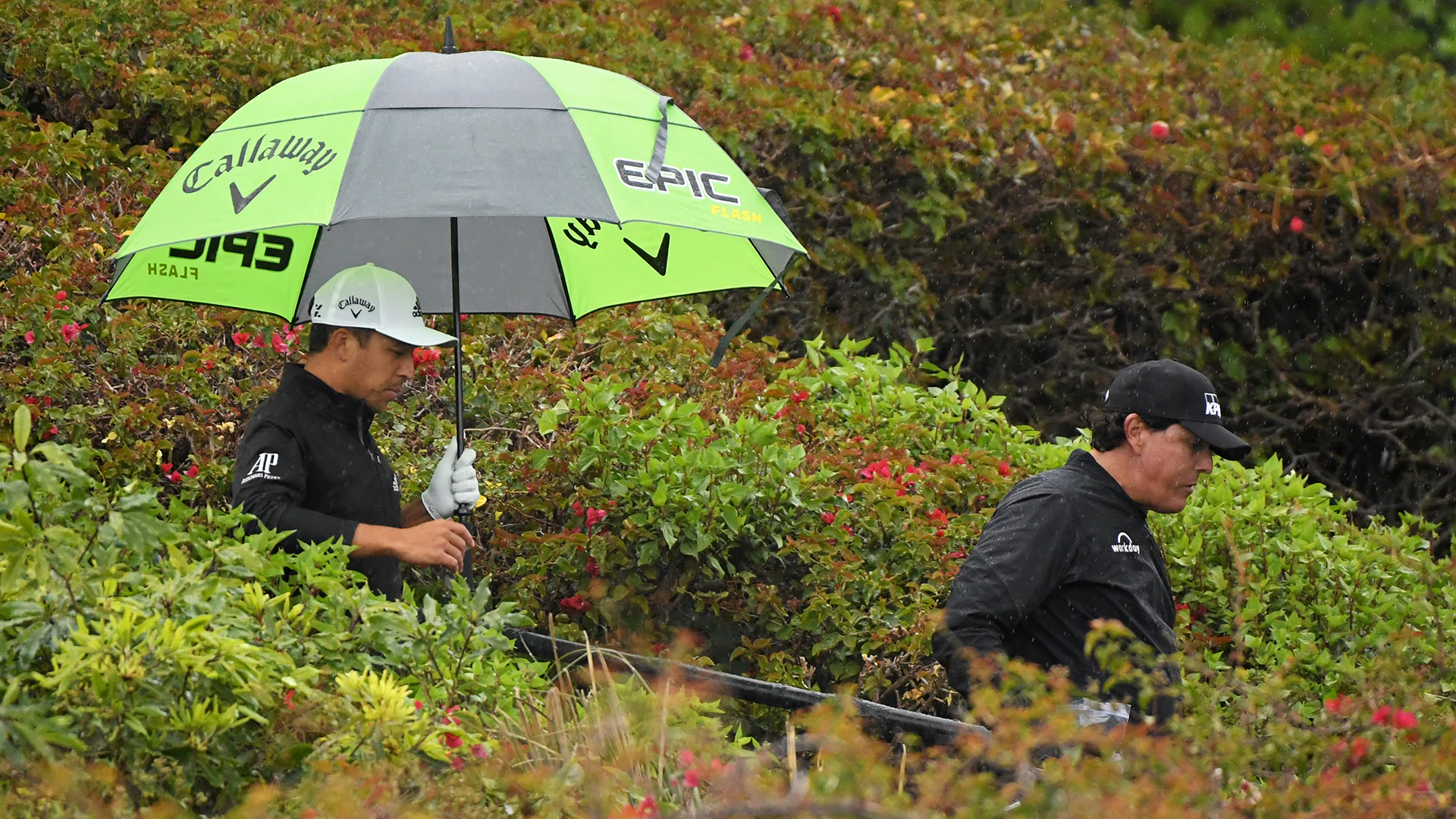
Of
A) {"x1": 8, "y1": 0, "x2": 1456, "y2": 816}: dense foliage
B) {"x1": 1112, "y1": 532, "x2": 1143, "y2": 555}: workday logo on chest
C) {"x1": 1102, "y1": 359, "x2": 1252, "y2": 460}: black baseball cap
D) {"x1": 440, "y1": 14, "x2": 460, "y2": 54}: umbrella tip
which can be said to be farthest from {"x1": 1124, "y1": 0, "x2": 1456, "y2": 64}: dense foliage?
{"x1": 1112, "y1": 532, "x2": 1143, "y2": 555}: workday logo on chest

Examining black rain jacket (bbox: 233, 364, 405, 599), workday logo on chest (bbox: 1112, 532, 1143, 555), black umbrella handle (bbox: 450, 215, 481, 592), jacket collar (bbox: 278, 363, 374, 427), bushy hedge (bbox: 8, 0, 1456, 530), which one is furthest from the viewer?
bushy hedge (bbox: 8, 0, 1456, 530)

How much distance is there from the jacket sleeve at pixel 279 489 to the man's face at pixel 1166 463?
1.99 meters

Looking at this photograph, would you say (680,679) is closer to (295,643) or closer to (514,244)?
(295,643)

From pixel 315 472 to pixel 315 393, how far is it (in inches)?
8.2

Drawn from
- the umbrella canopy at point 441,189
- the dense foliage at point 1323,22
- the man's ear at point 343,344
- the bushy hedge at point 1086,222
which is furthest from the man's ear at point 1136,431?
the dense foliage at point 1323,22

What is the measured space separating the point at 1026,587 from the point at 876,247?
179 inches

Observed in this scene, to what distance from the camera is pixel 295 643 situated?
134 inches

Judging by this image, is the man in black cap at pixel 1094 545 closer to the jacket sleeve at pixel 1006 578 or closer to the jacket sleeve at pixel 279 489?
the jacket sleeve at pixel 1006 578

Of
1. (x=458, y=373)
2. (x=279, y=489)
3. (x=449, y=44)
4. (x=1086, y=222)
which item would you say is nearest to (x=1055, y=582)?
(x=458, y=373)

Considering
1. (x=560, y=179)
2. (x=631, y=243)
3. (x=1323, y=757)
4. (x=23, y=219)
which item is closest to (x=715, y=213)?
(x=560, y=179)

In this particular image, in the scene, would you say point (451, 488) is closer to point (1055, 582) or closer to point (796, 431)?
point (1055, 582)

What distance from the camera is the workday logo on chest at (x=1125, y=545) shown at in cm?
393

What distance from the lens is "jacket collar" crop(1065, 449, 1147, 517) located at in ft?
13.2

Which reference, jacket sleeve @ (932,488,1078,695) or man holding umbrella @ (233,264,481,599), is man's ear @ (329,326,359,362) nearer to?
man holding umbrella @ (233,264,481,599)
